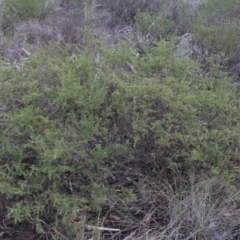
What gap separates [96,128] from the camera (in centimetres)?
338

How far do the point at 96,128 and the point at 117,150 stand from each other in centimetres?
24

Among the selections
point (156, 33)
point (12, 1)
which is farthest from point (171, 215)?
point (12, 1)

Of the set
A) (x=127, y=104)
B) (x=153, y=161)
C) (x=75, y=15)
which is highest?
(x=127, y=104)

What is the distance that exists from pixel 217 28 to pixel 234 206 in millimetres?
2801

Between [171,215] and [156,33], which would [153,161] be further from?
[156,33]

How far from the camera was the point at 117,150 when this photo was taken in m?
3.52

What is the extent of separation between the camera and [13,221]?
3.38m

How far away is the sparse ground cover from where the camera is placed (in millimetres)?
3270

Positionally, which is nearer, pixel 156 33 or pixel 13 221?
pixel 13 221

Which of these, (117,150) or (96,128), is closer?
(96,128)

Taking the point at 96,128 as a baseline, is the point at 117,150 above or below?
below

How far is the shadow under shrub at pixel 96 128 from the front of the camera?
3.25 meters

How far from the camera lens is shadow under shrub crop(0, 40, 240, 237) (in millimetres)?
3252

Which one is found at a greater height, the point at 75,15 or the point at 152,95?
the point at 152,95
